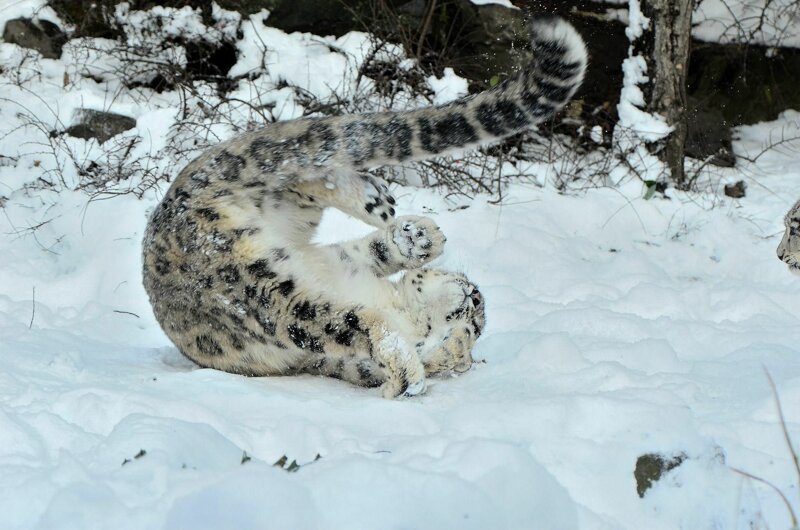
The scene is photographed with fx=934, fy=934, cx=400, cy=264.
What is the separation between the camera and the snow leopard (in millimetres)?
3664

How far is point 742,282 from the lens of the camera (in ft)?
18.0

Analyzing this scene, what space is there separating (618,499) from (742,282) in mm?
3221

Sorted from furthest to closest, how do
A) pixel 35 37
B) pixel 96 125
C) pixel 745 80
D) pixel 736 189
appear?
pixel 745 80 < pixel 35 37 < pixel 96 125 < pixel 736 189

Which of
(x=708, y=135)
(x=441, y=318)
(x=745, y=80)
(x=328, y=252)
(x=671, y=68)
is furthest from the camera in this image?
(x=745, y=80)

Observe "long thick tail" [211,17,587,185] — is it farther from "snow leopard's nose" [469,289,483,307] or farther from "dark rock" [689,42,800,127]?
"dark rock" [689,42,800,127]

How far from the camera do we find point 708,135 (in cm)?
912

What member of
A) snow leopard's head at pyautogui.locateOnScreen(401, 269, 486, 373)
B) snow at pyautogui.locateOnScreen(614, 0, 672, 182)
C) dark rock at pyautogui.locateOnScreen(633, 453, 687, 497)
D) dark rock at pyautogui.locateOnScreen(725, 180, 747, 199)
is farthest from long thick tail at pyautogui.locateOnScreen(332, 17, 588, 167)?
dark rock at pyautogui.locateOnScreen(725, 180, 747, 199)

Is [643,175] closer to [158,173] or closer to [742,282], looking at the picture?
[742,282]

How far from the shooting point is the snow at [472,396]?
2404mm

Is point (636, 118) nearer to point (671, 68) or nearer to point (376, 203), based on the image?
point (671, 68)

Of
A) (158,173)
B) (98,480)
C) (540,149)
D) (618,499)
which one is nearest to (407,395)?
(618,499)

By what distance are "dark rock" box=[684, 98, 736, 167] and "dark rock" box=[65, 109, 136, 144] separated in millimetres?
5073

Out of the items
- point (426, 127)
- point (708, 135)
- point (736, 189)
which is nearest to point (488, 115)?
point (426, 127)

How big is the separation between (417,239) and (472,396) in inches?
30.4
